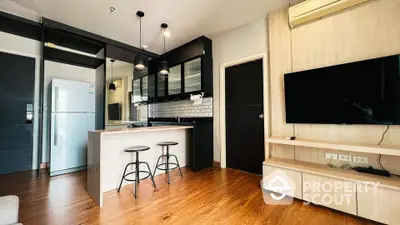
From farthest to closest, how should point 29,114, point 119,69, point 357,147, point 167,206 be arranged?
point 119,69 < point 29,114 < point 167,206 < point 357,147

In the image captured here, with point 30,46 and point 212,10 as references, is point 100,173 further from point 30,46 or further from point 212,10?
point 30,46

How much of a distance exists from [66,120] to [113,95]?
1359mm

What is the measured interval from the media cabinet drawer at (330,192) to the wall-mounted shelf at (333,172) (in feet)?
0.16

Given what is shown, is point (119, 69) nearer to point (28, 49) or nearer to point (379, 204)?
point (28, 49)

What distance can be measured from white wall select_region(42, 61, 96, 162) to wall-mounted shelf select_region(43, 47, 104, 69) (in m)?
0.10

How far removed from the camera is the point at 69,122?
3.45 metres

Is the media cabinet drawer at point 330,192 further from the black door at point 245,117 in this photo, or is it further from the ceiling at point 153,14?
the ceiling at point 153,14

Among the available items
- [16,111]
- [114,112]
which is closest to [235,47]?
[114,112]

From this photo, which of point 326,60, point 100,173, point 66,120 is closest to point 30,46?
point 66,120

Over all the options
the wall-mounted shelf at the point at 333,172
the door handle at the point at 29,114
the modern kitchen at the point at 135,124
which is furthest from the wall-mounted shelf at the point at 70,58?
the wall-mounted shelf at the point at 333,172

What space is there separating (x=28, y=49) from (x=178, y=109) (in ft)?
10.5

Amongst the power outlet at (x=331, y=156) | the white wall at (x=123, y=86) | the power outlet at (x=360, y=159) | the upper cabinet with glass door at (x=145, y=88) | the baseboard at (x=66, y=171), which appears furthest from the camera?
the upper cabinet with glass door at (x=145, y=88)

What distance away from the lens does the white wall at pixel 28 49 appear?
3270mm

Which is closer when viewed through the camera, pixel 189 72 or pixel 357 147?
pixel 357 147
